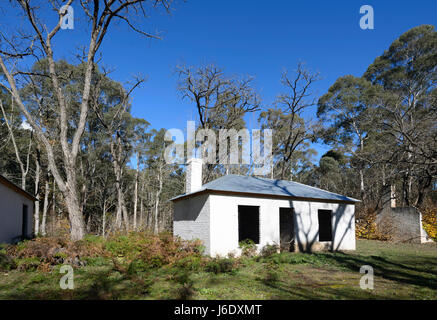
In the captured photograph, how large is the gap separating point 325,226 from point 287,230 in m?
2.97

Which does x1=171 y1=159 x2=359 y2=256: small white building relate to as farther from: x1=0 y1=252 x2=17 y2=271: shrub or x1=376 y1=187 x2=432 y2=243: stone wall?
x1=0 y1=252 x2=17 y2=271: shrub

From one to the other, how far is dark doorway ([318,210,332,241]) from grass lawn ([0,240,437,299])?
4495mm

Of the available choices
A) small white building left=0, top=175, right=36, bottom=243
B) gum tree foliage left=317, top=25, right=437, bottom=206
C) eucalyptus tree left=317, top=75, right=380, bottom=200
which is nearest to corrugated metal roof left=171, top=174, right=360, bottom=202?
small white building left=0, top=175, right=36, bottom=243

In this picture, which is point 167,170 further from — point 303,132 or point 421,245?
point 421,245

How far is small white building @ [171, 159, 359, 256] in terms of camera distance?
9375mm

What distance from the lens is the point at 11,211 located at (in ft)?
37.9

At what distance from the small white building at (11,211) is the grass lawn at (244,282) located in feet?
14.6

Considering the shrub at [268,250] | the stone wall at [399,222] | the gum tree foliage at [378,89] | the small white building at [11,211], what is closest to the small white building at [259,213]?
the shrub at [268,250]

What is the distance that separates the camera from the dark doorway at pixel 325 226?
13255 millimetres

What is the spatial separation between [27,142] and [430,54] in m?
32.3

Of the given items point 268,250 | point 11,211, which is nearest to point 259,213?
point 268,250

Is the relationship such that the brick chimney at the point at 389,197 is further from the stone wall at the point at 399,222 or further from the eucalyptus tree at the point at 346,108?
the eucalyptus tree at the point at 346,108

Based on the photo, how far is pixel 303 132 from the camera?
22875 millimetres

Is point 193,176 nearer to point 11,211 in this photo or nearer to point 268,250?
point 268,250
